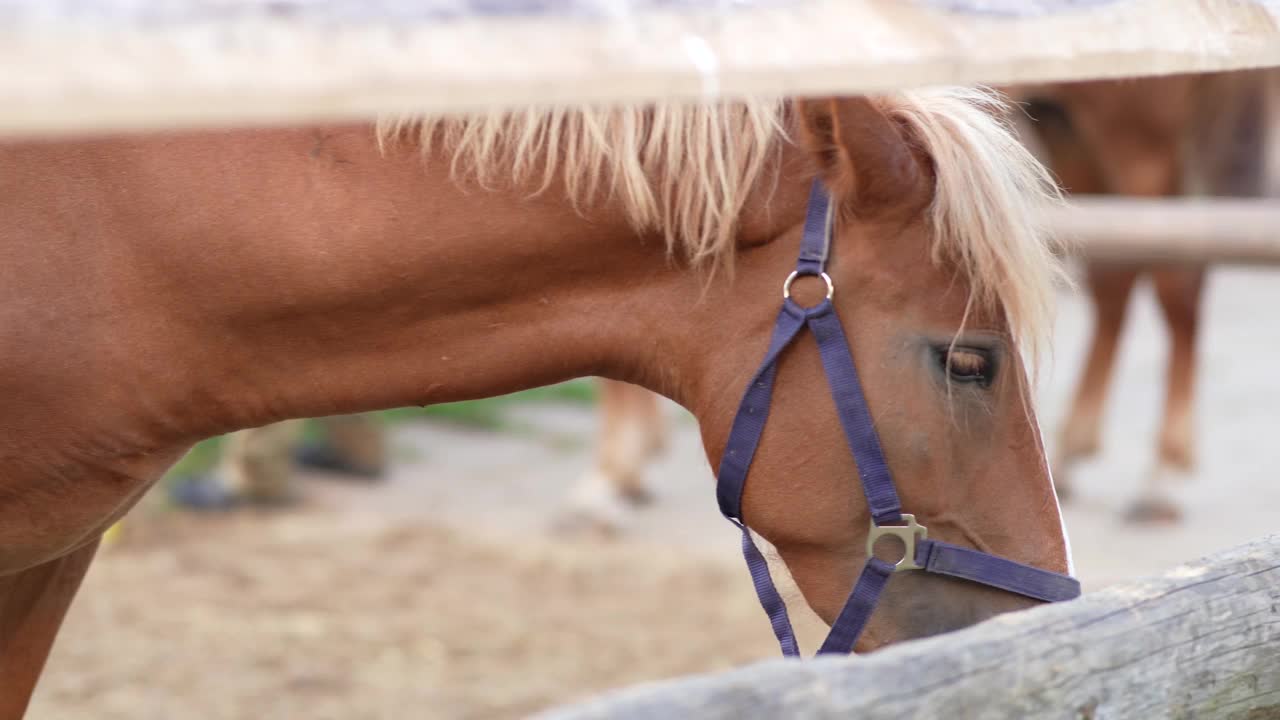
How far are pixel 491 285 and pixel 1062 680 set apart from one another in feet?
2.63

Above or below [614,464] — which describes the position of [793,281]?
below

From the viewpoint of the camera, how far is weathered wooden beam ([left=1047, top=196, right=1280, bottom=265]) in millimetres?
3904

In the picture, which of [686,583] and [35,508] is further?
[686,583]

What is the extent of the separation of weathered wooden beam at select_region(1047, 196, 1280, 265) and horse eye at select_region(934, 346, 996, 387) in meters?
2.33

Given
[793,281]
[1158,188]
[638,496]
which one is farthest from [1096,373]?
[793,281]

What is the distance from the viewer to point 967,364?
1580 millimetres

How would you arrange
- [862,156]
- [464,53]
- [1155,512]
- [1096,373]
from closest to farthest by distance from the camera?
[464,53]
[862,156]
[1155,512]
[1096,373]

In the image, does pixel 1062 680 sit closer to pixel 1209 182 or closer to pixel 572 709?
pixel 572 709

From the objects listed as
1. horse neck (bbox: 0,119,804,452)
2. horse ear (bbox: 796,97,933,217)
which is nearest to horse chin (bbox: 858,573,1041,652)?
horse neck (bbox: 0,119,804,452)

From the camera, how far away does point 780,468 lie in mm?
1607

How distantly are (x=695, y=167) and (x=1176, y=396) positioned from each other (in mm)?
3902

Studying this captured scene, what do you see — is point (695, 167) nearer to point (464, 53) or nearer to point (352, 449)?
point (464, 53)

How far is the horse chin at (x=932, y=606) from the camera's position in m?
1.63

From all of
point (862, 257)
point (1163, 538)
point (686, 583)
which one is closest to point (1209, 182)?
point (1163, 538)
